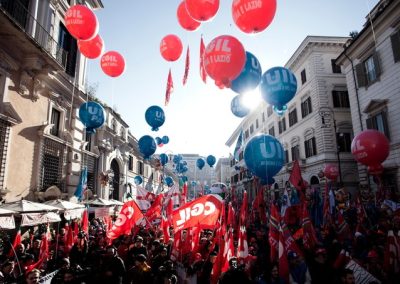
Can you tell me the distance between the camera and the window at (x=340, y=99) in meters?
24.8

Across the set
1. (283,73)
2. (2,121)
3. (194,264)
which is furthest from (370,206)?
(2,121)

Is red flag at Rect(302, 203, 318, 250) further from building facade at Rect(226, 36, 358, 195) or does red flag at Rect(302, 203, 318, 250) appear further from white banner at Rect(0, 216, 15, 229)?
building facade at Rect(226, 36, 358, 195)

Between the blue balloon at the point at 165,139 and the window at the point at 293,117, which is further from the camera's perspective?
the window at the point at 293,117

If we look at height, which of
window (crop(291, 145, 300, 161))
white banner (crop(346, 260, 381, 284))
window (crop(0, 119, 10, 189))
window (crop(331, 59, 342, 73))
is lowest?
white banner (crop(346, 260, 381, 284))

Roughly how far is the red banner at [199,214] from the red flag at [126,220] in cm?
200

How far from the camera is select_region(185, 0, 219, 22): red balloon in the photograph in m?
7.39

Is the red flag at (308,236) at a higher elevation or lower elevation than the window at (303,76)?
lower

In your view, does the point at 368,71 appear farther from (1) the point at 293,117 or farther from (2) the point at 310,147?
(1) the point at 293,117

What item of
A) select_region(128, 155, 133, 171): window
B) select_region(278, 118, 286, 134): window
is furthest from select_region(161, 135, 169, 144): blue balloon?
select_region(278, 118, 286, 134): window

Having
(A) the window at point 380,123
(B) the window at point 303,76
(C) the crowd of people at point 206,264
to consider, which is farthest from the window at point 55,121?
(B) the window at point 303,76

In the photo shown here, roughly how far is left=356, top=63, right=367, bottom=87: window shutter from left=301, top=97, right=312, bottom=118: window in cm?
671

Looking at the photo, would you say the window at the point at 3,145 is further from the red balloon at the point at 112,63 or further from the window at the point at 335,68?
the window at the point at 335,68

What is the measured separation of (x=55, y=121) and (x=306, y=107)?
21700mm

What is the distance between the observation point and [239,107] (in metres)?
11.6
